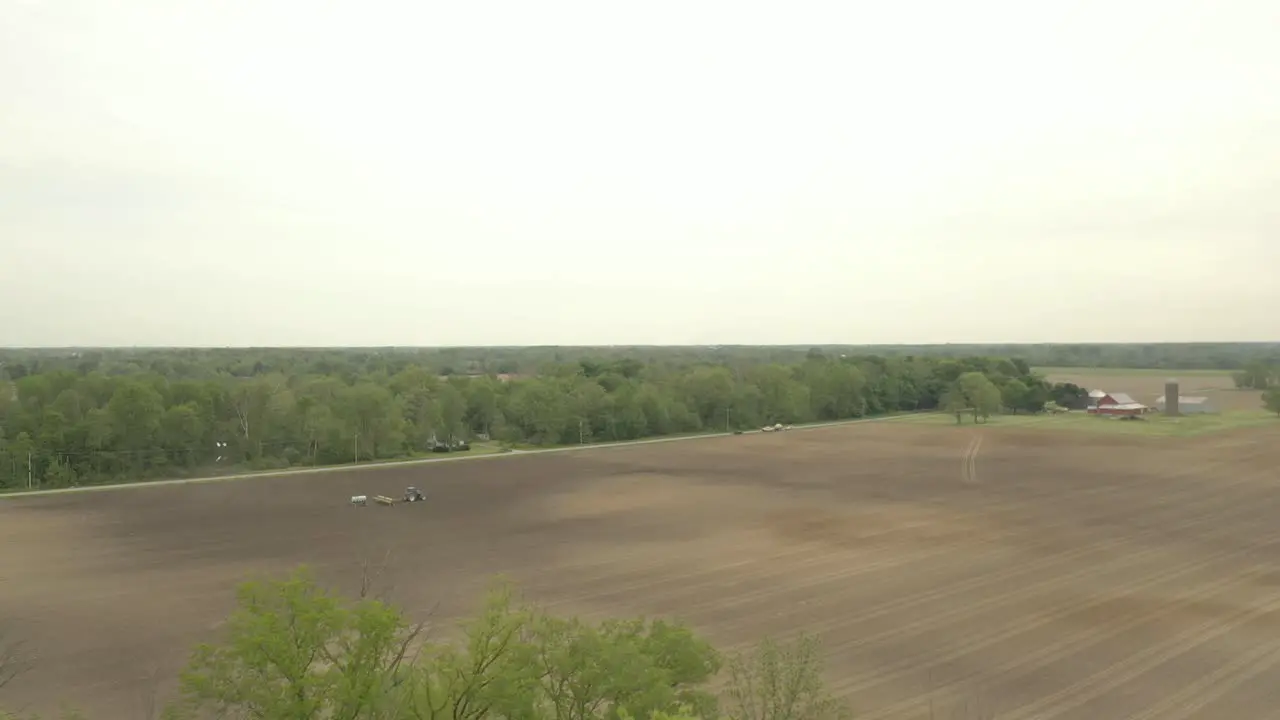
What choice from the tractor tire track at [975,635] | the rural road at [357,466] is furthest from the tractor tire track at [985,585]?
the rural road at [357,466]

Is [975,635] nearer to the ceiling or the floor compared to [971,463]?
nearer to the ceiling

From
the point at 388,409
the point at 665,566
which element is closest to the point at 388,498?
the point at 388,409

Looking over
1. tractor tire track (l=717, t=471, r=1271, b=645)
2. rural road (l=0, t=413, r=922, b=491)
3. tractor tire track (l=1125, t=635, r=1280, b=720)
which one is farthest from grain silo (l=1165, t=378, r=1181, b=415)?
tractor tire track (l=1125, t=635, r=1280, b=720)

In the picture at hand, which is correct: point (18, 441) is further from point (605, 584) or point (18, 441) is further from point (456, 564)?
point (605, 584)

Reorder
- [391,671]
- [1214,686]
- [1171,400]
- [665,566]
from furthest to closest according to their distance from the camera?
[1171,400] → [665,566] → [1214,686] → [391,671]

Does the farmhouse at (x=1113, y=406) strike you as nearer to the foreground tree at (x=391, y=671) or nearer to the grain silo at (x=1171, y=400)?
the grain silo at (x=1171, y=400)

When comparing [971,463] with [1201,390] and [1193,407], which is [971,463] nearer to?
[1193,407]
